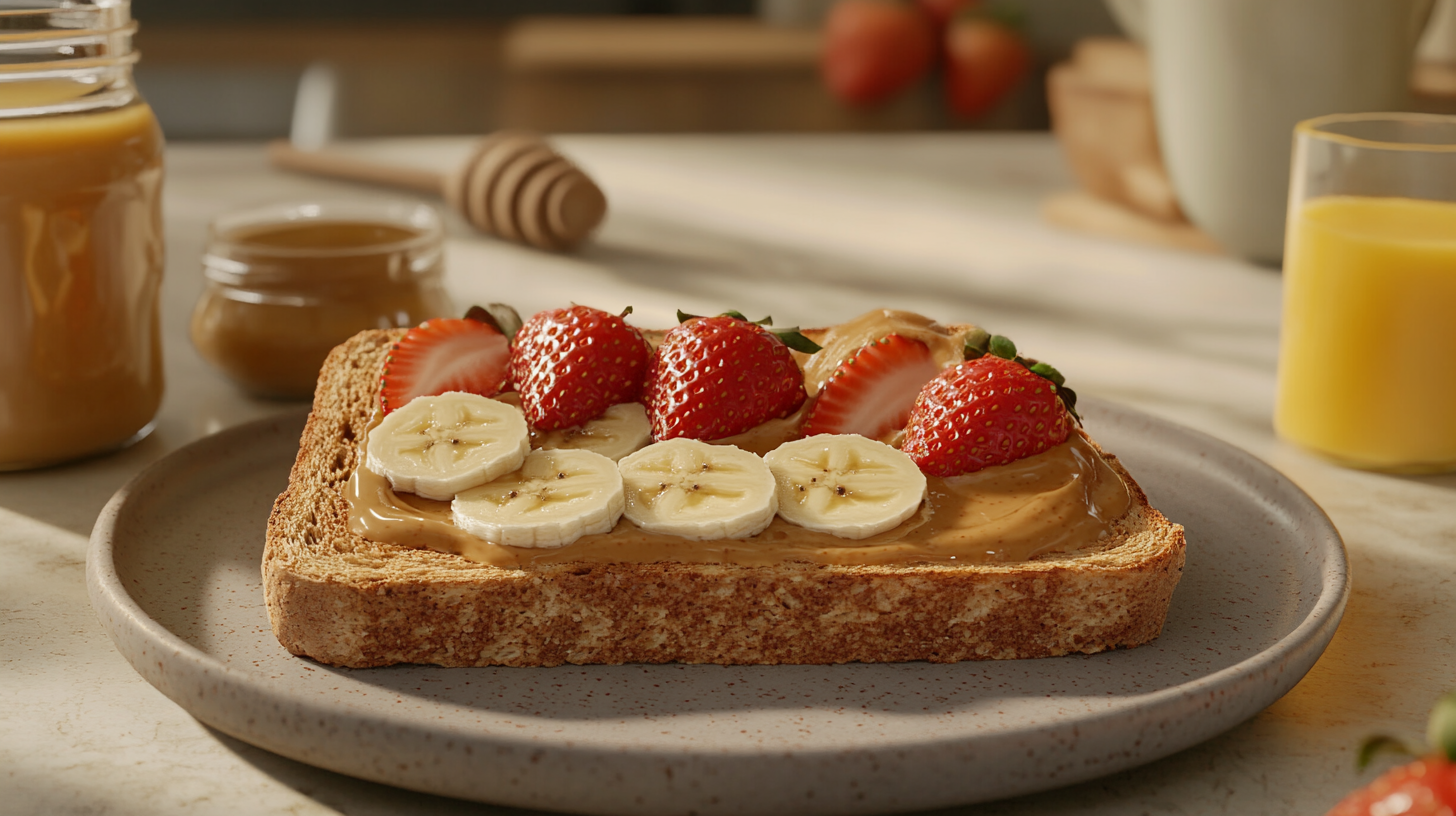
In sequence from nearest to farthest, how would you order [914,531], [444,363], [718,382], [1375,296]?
1. [914,531]
2. [718,382]
3. [444,363]
4. [1375,296]

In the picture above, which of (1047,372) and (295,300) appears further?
(295,300)

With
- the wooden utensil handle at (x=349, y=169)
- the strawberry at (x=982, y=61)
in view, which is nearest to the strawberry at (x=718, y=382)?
the wooden utensil handle at (x=349, y=169)

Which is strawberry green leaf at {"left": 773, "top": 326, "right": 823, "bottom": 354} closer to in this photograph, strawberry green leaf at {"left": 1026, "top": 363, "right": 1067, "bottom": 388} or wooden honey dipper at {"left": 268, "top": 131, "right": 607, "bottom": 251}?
strawberry green leaf at {"left": 1026, "top": 363, "right": 1067, "bottom": 388}

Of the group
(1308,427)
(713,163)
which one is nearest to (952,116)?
(713,163)

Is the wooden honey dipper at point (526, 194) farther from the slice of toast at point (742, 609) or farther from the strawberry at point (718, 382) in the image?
the slice of toast at point (742, 609)

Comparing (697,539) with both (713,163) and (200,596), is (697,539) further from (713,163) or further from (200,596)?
(713,163)

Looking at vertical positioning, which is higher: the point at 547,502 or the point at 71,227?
the point at 71,227

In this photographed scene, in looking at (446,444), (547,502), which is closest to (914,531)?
(547,502)

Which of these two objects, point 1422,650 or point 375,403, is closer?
point 1422,650

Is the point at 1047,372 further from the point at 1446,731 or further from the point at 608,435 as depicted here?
the point at 1446,731
